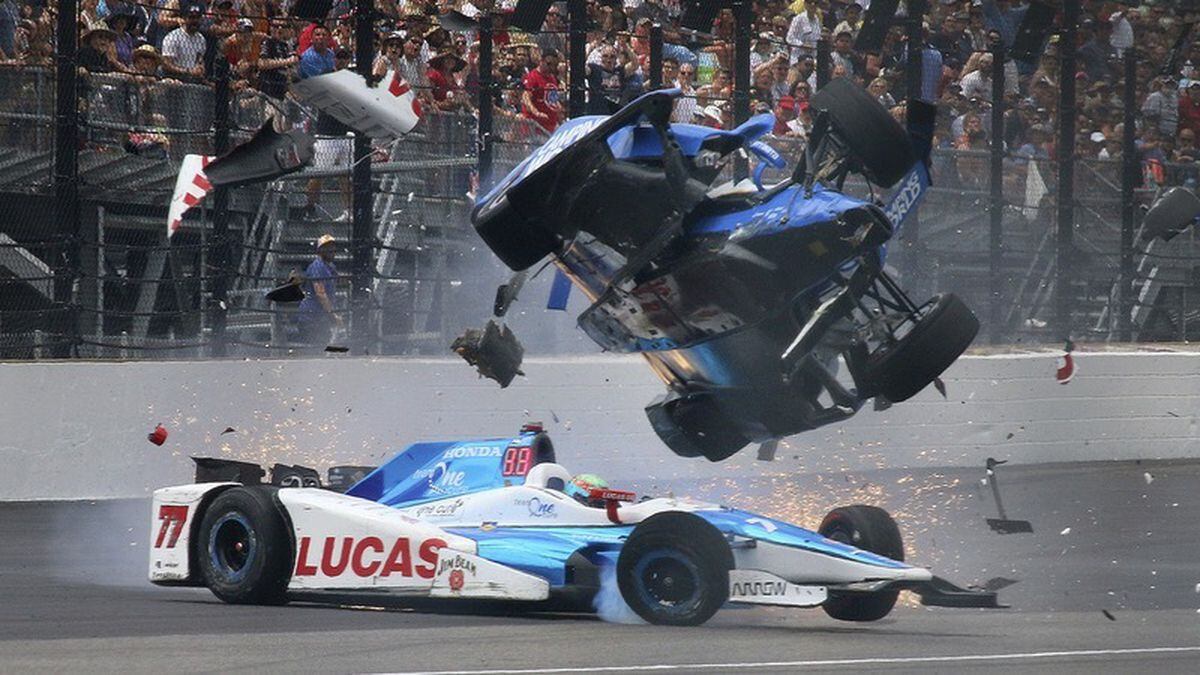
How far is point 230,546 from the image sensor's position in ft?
31.2

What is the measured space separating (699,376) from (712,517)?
64cm

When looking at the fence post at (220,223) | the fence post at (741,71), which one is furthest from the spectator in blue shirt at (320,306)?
A: the fence post at (741,71)

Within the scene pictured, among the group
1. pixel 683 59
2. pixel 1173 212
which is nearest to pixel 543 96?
pixel 683 59

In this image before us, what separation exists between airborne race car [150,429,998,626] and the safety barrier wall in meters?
3.01

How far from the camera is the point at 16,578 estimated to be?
995cm

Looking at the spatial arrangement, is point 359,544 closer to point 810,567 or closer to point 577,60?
point 810,567

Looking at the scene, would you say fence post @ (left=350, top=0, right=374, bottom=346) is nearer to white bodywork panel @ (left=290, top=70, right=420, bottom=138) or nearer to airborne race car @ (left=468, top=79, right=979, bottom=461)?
white bodywork panel @ (left=290, top=70, right=420, bottom=138)

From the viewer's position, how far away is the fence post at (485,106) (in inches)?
546

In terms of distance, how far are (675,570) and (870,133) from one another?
2.01 m

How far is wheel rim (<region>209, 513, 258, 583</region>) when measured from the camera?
9.39m

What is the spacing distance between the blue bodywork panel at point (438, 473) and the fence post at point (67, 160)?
372 centimetres

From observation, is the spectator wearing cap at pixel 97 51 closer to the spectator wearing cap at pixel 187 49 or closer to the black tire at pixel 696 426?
the spectator wearing cap at pixel 187 49

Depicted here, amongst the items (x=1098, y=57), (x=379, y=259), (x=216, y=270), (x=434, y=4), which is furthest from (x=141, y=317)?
(x=1098, y=57)

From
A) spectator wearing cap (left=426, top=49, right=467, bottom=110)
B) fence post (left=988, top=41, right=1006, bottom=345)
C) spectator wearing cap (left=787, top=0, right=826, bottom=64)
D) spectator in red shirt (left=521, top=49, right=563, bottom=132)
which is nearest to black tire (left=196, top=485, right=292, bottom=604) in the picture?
spectator wearing cap (left=426, top=49, right=467, bottom=110)
